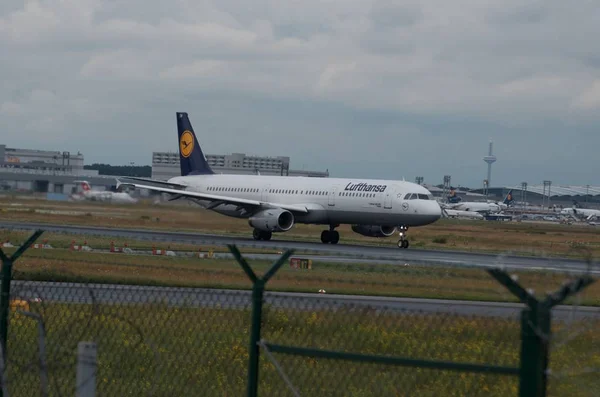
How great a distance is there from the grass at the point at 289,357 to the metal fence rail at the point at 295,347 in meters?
0.01

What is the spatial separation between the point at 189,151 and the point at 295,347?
46580 mm

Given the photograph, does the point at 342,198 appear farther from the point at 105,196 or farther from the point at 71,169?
the point at 71,169

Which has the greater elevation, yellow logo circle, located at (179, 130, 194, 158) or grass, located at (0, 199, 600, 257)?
yellow logo circle, located at (179, 130, 194, 158)

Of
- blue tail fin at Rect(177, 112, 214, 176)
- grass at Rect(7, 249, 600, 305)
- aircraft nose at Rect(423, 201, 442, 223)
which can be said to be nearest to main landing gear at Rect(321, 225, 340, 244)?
aircraft nose at Rect(423, 201, 442, 223)

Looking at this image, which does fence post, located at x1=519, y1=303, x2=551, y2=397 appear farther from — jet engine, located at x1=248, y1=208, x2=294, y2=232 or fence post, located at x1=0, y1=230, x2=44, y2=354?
jet engine, located at x1=248, y1=208, x2=294, y2=232

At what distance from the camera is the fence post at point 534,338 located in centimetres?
526

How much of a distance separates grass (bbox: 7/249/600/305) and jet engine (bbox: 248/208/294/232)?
2745 cm

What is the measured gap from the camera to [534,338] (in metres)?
5.34

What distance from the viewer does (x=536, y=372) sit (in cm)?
537

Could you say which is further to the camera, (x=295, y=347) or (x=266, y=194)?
(x=266, y=194)

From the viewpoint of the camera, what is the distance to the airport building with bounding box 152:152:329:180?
9138cm

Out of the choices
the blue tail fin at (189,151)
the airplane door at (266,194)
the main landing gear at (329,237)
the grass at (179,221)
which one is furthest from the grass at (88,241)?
the blue tail fin at (189,151)

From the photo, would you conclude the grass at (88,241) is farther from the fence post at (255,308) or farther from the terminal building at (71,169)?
the terminal building at (71,169)

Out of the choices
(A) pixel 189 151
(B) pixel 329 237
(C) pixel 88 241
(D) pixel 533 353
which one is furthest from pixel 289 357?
(A) pixel 189 151
